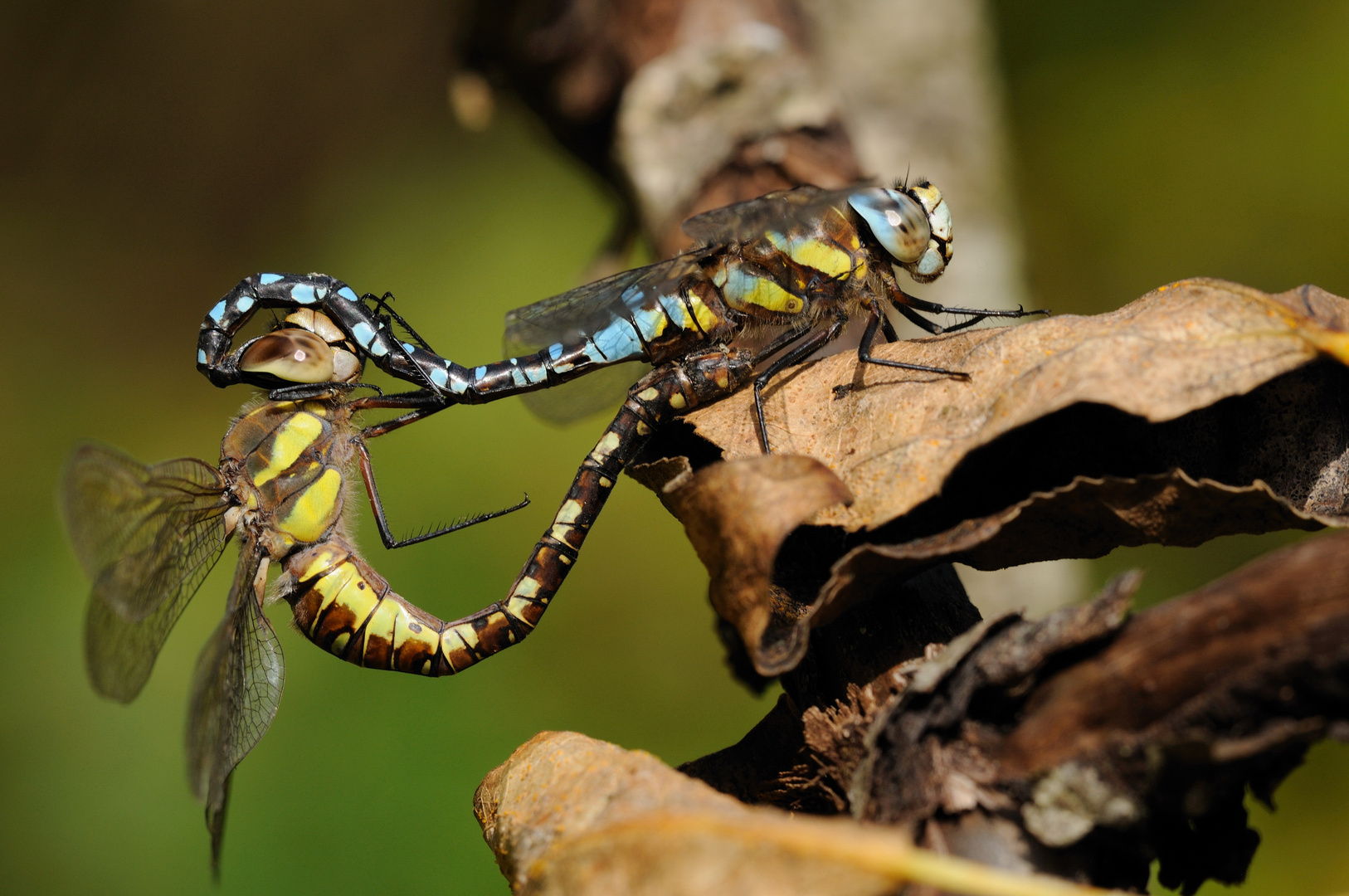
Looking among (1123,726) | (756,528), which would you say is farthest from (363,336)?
(1123,726)

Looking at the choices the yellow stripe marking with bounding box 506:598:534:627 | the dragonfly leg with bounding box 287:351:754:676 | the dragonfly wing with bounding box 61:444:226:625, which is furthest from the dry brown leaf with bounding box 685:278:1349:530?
the dragonfly wing with bounding box 61:444:226:625

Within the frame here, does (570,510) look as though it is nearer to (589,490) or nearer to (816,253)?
(589,490)

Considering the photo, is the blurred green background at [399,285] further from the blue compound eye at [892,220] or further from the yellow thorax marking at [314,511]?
the blue compound eye at [892,220]

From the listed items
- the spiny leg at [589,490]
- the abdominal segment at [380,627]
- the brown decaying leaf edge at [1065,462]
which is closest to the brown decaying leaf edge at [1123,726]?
the brown decaying leaf edge at [1065,462]

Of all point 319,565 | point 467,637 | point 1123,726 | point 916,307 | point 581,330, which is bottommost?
point 1123,726

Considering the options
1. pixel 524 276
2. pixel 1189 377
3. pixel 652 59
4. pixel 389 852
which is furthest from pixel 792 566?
pixel 524 276

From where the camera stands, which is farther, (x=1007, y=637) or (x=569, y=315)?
(x=569, y=315)

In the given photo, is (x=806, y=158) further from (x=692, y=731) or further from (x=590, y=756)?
(x=692, y=731)
